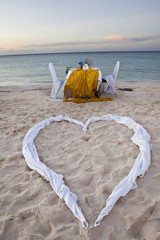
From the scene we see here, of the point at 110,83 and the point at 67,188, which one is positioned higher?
the point at 110,83

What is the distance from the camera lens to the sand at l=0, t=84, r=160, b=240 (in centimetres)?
166

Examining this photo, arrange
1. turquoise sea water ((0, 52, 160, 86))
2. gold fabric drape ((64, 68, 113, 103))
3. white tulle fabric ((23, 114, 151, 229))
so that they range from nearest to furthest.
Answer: white tulle fabric ((23, 114, 151, 229)), gold fabric drape ((64, 68, 113, 103)), turquoise sea water ((0, 52, 160, 86))

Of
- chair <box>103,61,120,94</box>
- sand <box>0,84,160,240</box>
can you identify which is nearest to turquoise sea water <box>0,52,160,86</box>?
chair <box>103,61,120,94</box>

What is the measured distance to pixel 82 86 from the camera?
6.13 m

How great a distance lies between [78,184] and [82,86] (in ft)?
14.5

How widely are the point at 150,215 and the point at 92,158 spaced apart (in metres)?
1.20

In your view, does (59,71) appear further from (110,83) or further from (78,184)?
(78,184)

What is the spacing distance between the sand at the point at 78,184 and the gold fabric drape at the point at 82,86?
7.32ft

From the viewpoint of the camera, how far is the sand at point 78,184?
5.45ft

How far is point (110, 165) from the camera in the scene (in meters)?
2.59

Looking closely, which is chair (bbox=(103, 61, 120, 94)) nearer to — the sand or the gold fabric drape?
the gold fabric drape

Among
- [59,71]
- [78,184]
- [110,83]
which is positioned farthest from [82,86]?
[59,71]

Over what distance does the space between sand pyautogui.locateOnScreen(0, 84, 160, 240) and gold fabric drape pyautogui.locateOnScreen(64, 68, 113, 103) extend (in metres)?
2.23

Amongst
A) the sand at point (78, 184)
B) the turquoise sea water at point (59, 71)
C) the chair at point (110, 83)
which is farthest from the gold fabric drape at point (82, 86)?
the turquoise sea water at point (59, 71)
